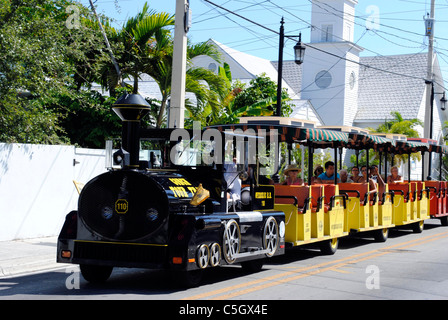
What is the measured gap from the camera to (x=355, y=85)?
1770 inches

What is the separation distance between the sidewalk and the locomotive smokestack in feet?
10.3

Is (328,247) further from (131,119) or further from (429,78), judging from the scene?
(429,78)

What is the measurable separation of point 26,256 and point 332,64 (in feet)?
113

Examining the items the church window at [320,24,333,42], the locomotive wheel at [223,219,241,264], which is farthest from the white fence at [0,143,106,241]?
the church window at [320,24,333,42]

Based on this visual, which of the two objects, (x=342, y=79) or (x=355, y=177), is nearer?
(x=355, y=177)

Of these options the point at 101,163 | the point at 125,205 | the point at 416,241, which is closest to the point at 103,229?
the point at 125,205

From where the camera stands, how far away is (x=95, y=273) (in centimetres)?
950

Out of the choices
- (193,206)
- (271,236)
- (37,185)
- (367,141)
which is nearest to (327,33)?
(367,141)

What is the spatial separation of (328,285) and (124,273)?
339cm

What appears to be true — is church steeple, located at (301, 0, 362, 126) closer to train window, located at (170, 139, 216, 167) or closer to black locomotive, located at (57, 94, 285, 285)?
train window, located at (170, 139, 216, 167)

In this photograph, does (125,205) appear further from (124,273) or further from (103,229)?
(124,273)

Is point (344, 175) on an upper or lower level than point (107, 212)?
upper

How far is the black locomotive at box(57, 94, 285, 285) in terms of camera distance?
870 centimetres

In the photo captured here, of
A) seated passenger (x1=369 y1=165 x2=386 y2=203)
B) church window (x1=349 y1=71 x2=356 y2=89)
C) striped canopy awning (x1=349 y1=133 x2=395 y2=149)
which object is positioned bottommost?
seated passenger (x1=369 y1=165 x2=386 y2=203)
